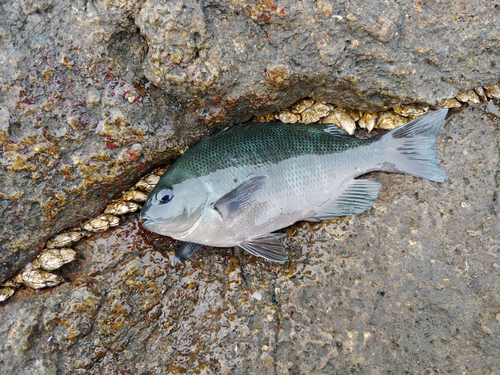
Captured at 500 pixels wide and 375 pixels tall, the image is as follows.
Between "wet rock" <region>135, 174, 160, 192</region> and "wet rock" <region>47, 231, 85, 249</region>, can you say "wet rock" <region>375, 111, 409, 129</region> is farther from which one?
"wet rock" <region>47, 231, 85, 249</region>

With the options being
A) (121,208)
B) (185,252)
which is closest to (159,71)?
(121,208)

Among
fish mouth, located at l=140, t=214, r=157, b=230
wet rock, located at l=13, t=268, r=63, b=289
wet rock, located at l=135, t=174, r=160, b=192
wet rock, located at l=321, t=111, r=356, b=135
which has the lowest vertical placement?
wet rock, located at l=321, t=111, r=356, b=135

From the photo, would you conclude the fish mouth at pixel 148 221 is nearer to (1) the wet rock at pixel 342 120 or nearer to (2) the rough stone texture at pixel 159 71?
(2) the rough stone texture at pixel 159 71

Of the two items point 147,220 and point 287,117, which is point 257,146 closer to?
point 287,117

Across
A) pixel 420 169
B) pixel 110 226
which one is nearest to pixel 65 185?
pixel 110 226

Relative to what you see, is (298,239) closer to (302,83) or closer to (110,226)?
(302,83)

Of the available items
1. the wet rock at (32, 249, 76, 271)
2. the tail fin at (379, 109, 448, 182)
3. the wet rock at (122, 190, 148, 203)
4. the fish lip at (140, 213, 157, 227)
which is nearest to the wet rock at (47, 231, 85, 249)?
the wet rock at (32, 249, 76, 271)

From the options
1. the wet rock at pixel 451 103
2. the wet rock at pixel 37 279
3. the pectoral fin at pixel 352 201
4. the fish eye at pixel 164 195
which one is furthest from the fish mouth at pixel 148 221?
the wet rock at pixel 451 103
